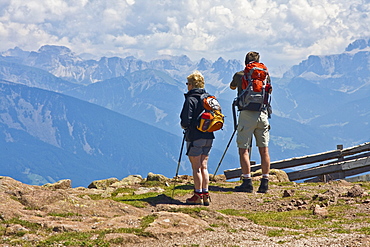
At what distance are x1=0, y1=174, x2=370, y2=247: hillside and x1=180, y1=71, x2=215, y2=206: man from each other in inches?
25.6

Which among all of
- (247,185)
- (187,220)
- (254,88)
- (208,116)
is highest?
(254,88)

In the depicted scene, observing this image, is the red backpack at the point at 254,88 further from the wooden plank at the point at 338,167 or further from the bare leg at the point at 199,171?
the wooden plank at the point at 338,167

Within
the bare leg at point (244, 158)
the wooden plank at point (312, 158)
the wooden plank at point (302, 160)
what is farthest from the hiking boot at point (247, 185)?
the wooden plank at point (312, 158)

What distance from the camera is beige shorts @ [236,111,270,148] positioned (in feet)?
42.2

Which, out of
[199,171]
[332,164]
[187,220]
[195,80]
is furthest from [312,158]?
[187,220]

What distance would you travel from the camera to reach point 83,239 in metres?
7.32

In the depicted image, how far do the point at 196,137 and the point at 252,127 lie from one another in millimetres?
2273

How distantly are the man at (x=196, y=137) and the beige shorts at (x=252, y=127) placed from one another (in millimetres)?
1772

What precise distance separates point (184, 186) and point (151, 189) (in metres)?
1.08

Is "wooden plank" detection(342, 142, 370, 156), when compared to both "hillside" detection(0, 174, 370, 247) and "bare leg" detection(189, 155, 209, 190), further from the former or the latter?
"bare leg" detection(189, 155, 209, 190)

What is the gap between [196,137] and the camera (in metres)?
11.3

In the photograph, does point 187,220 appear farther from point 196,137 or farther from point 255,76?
point 255,76

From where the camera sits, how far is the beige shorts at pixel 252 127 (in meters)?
12.9

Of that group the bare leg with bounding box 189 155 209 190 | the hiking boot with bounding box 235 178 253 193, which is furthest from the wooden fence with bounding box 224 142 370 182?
the bare leg with bounding box 189 155 209 190
